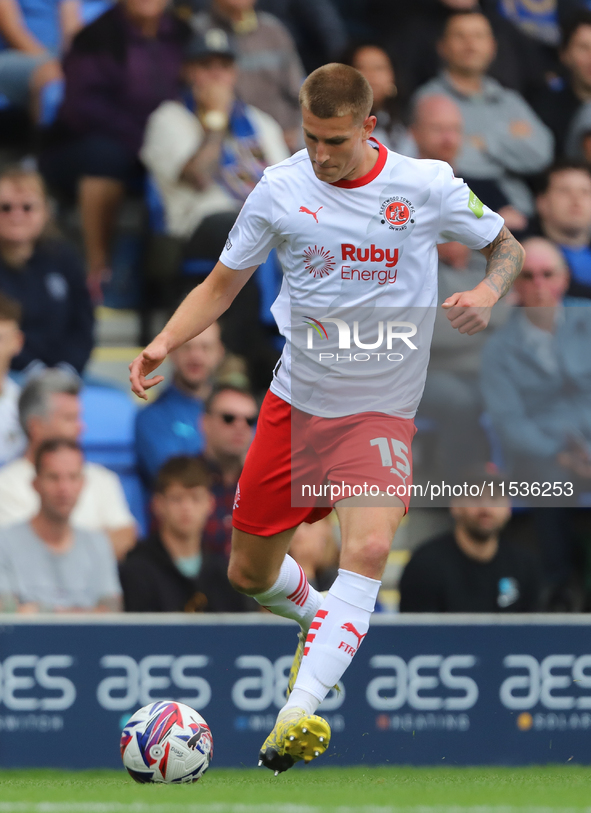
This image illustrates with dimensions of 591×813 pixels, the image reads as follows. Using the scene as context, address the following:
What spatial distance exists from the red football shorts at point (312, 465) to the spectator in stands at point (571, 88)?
5.21 metres

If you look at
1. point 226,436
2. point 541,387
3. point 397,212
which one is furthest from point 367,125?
point 541,387

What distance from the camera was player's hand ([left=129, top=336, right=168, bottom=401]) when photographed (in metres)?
4.50

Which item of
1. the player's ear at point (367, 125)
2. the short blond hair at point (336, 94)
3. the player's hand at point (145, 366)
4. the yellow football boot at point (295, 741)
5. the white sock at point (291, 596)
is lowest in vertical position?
the yellow football boot at point (295, 741)

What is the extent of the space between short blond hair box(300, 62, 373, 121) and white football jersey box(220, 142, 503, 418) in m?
0.34

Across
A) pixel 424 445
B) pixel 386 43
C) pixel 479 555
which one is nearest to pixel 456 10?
pixel 386 43

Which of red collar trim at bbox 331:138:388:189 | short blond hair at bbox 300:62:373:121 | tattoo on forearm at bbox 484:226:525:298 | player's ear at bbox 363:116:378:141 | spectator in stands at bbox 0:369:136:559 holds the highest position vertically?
short blond hair at bbox 300:62:373:121

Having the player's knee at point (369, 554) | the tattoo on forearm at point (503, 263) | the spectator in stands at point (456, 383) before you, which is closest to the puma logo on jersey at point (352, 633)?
the player's knee at point (369, 554)

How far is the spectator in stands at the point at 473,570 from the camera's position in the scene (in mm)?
6625

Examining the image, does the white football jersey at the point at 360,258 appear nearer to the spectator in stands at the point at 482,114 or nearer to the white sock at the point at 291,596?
the white sock at the point at 291,596

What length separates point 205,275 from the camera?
7711 millimetres

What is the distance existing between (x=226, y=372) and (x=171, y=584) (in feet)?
4.47

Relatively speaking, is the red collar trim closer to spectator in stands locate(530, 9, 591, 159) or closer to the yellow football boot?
the yellow football boot

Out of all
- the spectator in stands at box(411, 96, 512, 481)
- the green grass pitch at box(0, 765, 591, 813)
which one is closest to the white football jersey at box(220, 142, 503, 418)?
the green grass pitch at box(0, 765, 591, 813)

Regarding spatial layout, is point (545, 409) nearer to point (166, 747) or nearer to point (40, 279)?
point (40, 279)
